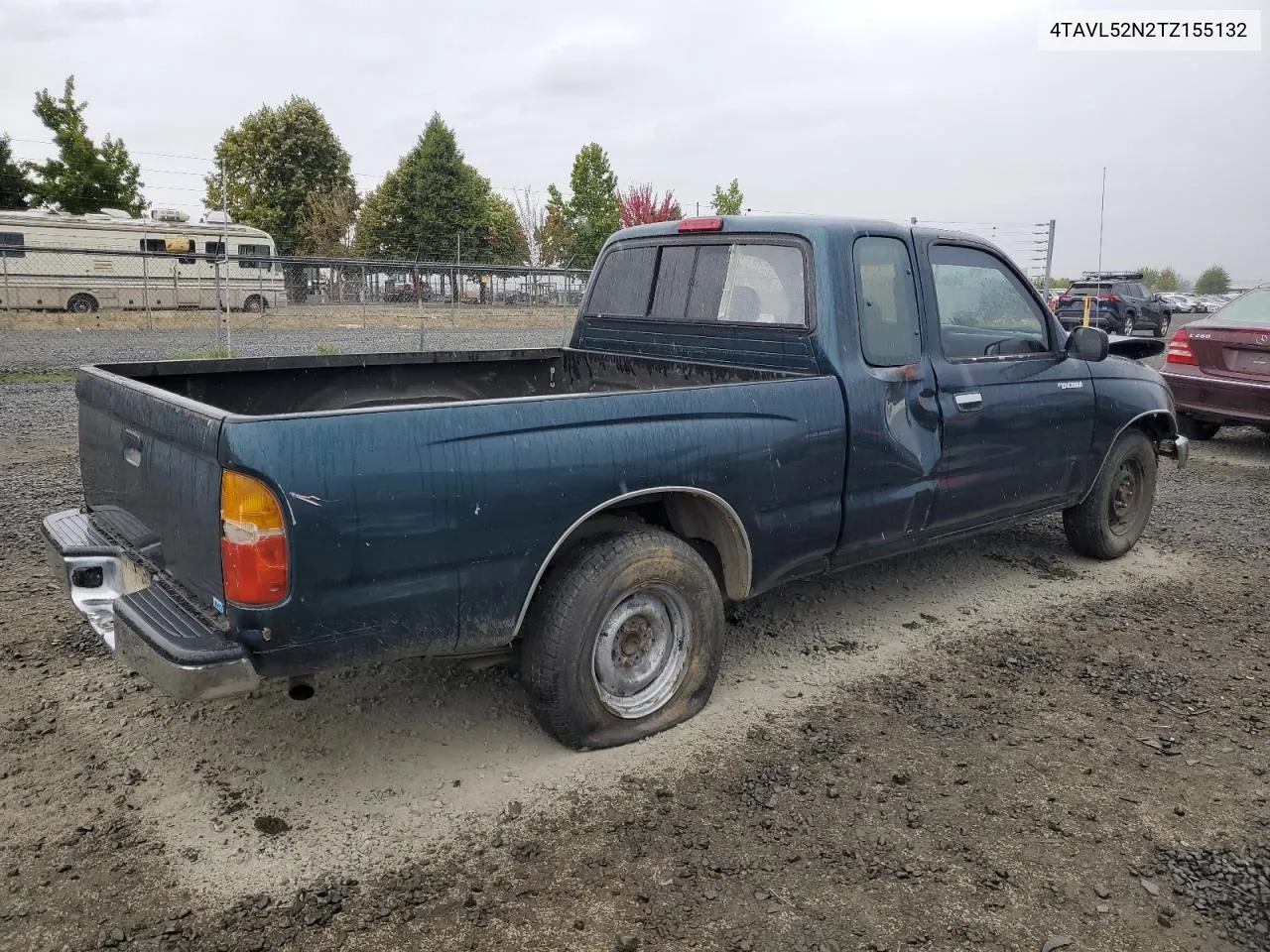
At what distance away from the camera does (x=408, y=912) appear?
2.56 meters

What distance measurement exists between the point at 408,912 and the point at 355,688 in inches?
56.1

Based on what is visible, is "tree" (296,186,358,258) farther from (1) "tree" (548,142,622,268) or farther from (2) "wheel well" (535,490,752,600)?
(2) "wheel well" (535,490,752,600)

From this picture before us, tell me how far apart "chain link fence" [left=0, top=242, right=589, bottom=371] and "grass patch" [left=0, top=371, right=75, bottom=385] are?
272 cm

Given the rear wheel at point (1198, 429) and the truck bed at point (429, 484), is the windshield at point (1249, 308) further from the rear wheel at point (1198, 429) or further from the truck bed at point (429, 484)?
the truck bed at point (429, 484)

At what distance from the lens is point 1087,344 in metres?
4.89

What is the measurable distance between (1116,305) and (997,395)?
89.9 feet

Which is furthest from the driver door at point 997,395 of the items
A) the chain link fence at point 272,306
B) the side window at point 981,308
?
the chain link fence at point 272,306

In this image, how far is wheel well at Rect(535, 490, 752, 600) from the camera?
3.48m

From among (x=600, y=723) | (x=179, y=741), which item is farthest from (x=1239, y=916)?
(x=179, y=741)

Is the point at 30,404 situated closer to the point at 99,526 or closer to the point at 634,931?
the point at 99,526

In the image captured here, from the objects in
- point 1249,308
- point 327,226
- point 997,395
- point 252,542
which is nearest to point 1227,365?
point 1249,308

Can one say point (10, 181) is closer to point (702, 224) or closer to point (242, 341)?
point (242, 341)

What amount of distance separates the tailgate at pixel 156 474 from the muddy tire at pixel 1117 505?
462 centimetres

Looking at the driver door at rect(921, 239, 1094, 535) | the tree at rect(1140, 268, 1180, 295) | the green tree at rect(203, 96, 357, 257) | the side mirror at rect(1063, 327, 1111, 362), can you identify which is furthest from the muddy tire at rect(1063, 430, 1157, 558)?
the tree at rect(1140, 268, 1180, 295)
